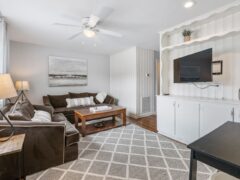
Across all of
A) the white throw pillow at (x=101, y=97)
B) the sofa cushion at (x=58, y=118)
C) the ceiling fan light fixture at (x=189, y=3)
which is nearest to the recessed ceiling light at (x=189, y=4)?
the ceiling fan light fixture at (x=189, y=3)

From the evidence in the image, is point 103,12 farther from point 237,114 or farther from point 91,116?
point 237,114

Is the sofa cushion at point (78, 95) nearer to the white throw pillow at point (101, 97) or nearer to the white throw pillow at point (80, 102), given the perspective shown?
the white throw pillow at point (80, 102)

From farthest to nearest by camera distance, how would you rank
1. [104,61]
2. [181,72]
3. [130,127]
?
1. [104,61]
2. [130,127]
3. [181,72]

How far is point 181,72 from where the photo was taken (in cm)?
292

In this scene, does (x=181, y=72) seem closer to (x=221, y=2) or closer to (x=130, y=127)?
(x=221, y=2)

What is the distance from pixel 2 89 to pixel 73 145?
1309 millimetres

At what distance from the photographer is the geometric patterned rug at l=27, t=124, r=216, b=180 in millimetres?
1861

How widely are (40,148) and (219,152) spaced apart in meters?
2.06

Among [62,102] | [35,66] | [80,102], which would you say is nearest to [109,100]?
[80,102]

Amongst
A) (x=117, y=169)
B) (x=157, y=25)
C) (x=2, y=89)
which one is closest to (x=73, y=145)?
(x=117, y=169)

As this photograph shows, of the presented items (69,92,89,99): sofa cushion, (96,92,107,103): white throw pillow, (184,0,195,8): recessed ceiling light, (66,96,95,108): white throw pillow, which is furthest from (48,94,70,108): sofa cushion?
(184,0,195,8): recessed ceiling light

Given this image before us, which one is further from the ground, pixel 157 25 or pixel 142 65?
pixel 157 25

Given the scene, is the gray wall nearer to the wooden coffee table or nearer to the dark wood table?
the wooden coffee table

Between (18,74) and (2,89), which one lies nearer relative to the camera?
(2,89)
